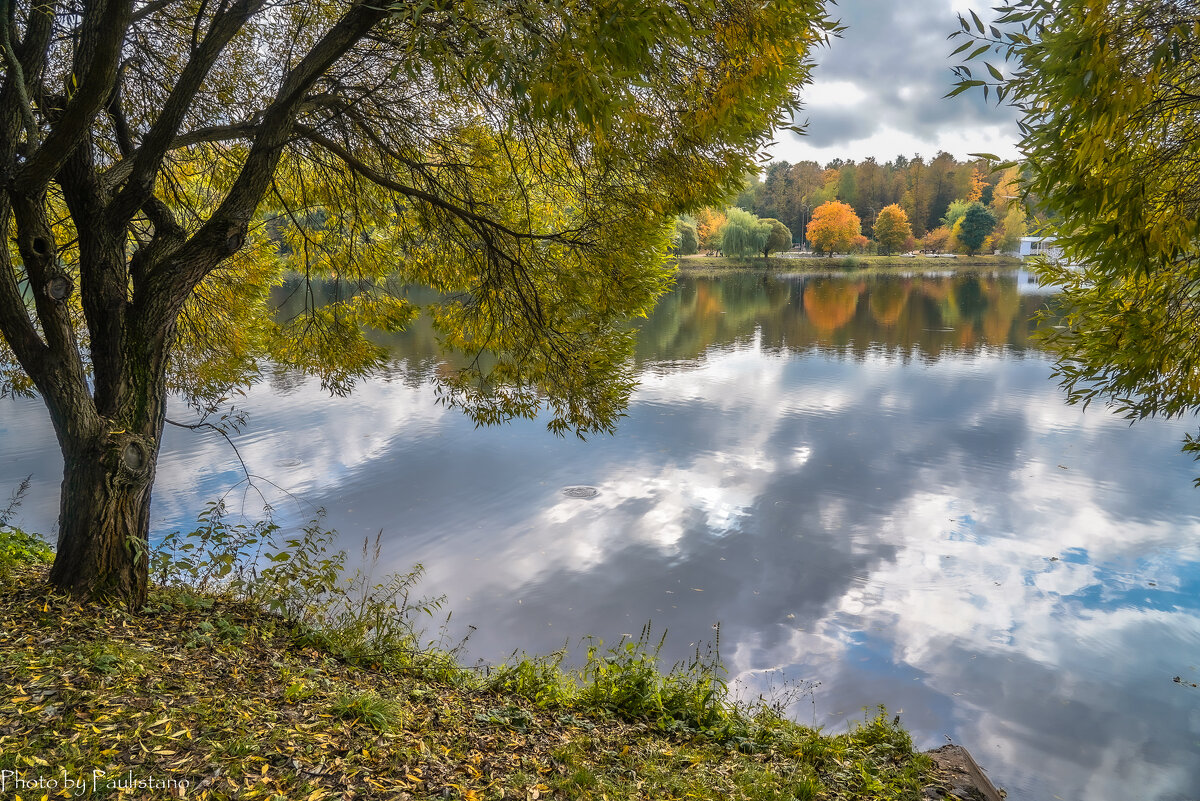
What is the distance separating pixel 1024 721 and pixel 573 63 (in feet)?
20.8

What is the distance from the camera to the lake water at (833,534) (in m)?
5.96

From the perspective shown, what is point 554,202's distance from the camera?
20.0ft

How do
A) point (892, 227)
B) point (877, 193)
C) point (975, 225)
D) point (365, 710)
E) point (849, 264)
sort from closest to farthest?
point (365, 710), point (849, 264), point (975, 225), point (892, 227), point (877, 193)

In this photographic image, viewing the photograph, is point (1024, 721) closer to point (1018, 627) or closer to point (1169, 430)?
point (1018, 627)

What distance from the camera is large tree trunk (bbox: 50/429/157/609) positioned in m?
4.12

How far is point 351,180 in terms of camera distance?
6266 millimetres

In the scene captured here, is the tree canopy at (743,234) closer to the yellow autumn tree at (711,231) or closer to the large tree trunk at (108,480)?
the yellow autumn tree at (711,231)

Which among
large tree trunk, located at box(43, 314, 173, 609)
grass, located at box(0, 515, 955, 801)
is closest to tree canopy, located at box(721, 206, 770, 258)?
grass, located at box(0, 515, 955, 801)

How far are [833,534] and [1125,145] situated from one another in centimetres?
654

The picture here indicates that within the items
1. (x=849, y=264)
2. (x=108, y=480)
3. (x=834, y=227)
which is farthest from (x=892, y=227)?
(x=108, y=480)

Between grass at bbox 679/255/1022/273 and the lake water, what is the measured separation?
4676cm

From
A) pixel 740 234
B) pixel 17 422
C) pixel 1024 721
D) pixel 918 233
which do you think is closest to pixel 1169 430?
pixel 1024 721

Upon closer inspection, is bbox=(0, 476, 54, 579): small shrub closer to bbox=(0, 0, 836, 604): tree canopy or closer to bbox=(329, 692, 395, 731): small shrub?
bbox=(0, 0, 836, 604): tree canopy

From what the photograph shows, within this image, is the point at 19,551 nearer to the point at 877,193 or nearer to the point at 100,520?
the point at 100,520
